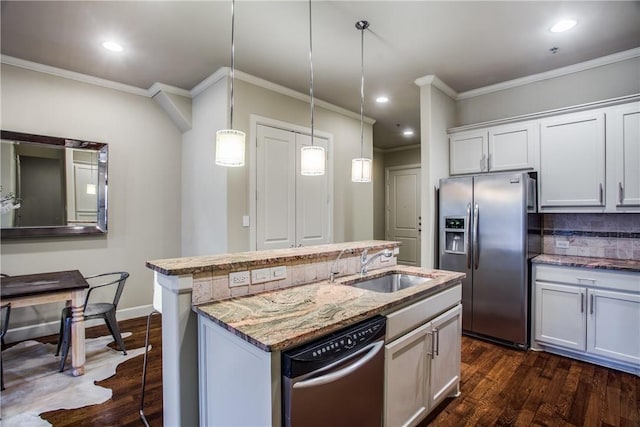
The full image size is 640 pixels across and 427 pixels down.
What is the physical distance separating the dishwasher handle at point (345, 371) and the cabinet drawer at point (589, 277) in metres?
2.30

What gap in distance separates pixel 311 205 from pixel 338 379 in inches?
116

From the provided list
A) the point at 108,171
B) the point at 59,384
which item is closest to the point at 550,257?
the point at 59,384

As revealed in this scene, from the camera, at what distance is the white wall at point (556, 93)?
3.00 metres

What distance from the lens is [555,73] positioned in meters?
3.33

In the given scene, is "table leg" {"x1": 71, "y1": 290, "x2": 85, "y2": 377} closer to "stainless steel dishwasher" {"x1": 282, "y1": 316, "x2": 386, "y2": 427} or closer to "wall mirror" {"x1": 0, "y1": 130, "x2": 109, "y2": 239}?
"wall mirror" {"x1": 0, "y1": 130, "x2": 109, "y2": 239}

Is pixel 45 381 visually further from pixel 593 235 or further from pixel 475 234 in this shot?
pixel 593 235

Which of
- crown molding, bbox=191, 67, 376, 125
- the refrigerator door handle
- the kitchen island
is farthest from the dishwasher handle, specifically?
crown molding, bbox=191, 67, 376, 125

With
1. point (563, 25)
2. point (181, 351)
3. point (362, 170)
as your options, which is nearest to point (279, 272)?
point (181, 351)

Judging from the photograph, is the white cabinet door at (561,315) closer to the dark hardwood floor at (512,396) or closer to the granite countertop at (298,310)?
the dark hardwood floor at (512,396)

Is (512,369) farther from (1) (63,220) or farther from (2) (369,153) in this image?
(1) (63,220)

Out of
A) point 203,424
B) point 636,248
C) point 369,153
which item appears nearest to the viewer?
point 203,424

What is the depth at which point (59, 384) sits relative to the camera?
241 centimetres

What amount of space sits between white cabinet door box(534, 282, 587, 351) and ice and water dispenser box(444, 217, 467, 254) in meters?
0.75

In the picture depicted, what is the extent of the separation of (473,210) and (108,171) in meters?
4.00
